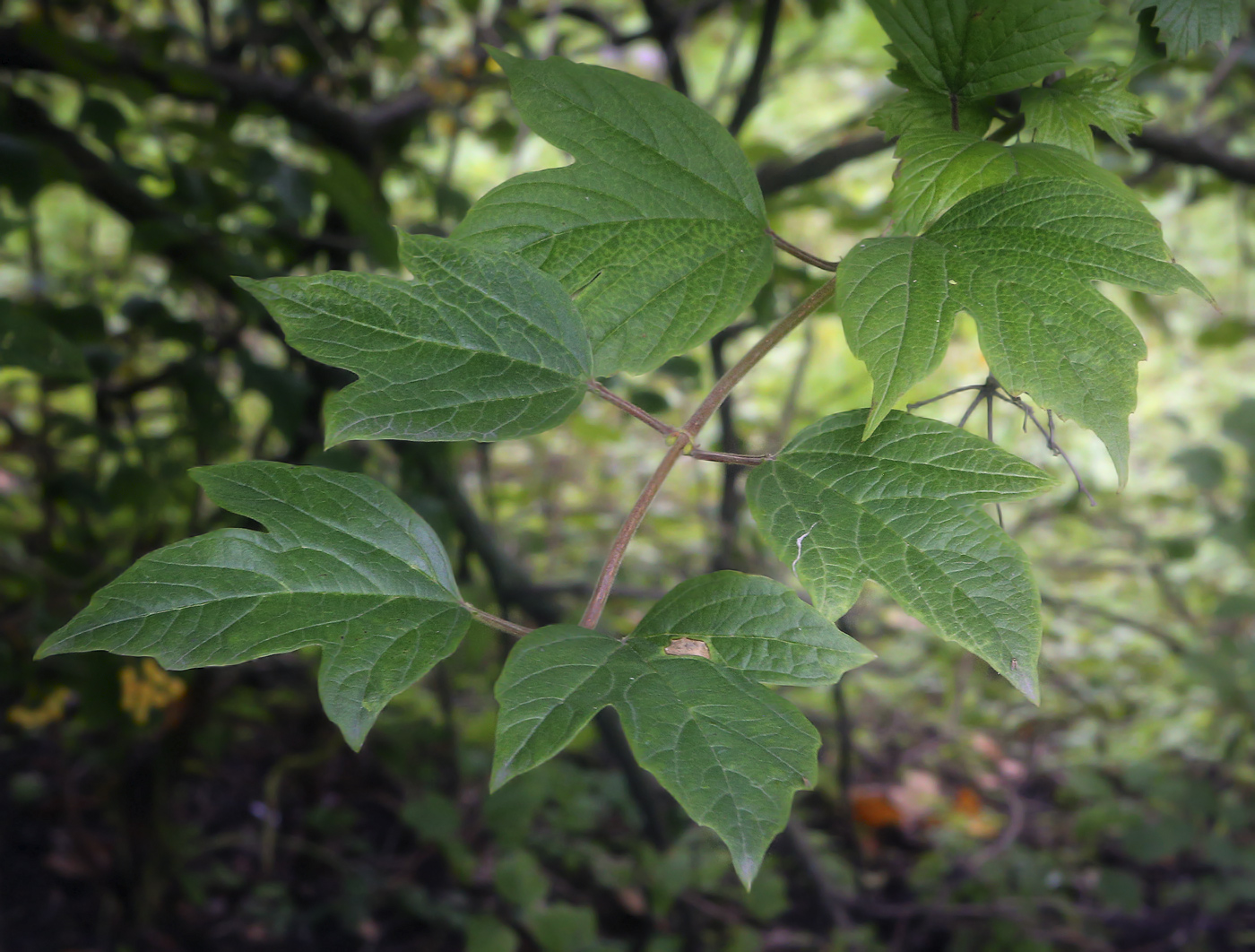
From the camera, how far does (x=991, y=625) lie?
48 cm

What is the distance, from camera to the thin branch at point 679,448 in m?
0.51

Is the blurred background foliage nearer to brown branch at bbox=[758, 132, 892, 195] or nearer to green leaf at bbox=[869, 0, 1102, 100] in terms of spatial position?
brown branch at bbox=[758, 132, 892, 195]

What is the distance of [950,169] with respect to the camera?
544 millimetres

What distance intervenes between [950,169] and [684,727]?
348 mm

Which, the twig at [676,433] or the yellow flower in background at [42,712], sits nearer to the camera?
the twig at [676,433]

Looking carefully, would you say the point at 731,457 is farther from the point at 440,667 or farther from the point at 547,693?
the point at 440,667

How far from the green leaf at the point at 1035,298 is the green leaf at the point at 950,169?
3 cm

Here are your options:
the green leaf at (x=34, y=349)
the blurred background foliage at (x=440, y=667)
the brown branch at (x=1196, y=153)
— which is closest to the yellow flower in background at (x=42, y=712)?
the blurred background foliage at (x=440, y=667)

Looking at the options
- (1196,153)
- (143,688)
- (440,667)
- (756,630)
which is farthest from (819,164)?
(143,688)

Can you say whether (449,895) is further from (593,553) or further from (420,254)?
(420,254)

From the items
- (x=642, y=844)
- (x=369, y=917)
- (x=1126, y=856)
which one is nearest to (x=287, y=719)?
(x=369, y=917)

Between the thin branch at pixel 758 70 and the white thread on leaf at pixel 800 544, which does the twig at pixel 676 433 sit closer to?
the white thread on leaf at pixel 800 544

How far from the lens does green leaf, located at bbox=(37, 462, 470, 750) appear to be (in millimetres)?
469

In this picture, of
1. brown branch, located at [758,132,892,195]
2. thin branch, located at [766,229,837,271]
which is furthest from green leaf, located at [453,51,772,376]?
brown branch, located at [758,132,892,195]
